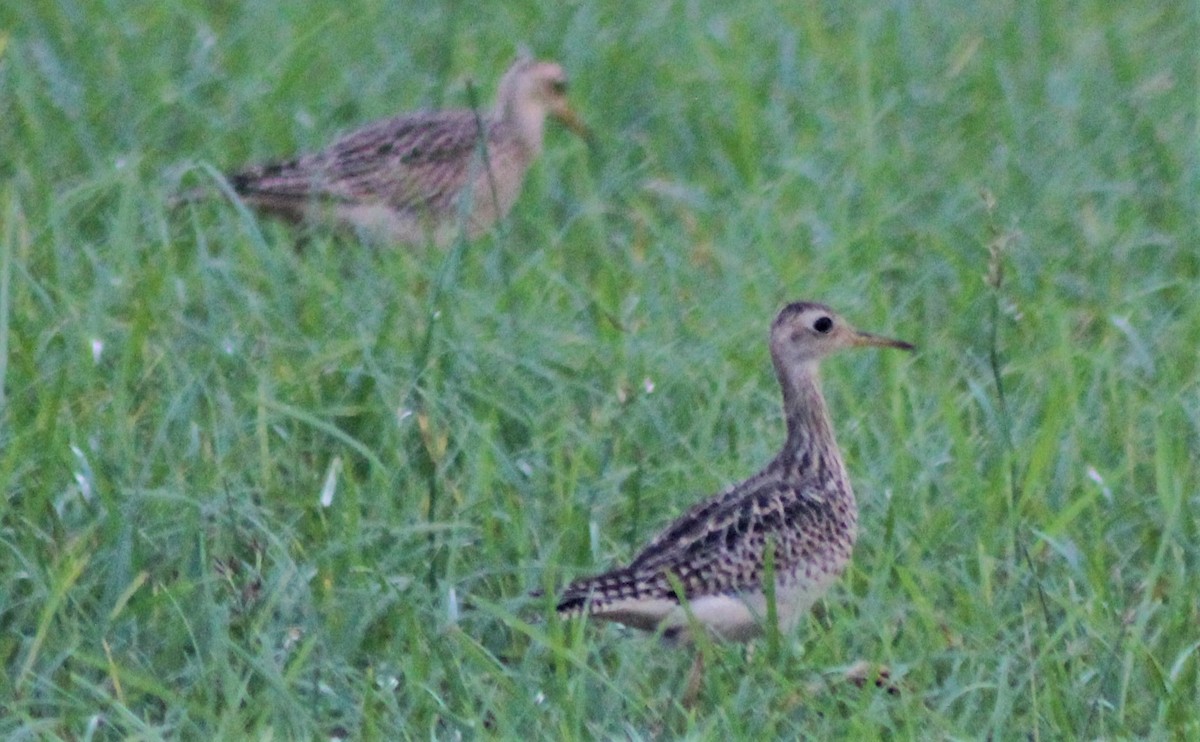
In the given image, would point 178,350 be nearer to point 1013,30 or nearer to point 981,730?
point 981,730

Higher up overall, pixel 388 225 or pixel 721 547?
pixel 721 547

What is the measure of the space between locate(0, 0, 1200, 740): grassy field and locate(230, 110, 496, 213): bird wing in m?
0.18

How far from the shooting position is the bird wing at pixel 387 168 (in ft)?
30.3

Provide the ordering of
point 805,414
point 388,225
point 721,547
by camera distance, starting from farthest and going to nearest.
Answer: point 388,225
point 805,414
point 721,547

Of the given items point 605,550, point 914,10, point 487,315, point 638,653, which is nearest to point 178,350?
point 487,315

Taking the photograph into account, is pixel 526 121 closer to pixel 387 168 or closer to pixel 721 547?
pixel 387 168

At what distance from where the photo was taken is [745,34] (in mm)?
10844

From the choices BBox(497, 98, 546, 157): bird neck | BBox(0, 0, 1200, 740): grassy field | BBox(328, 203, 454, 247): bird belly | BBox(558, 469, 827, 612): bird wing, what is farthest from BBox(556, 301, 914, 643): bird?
BBox(497, 98, 546, 157): bird neck

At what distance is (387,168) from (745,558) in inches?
138

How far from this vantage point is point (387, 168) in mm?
9602

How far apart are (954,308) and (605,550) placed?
214cm

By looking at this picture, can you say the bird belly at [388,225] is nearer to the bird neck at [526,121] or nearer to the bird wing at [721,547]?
the bird neck at [526,121]

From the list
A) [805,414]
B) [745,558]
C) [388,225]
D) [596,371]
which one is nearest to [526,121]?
[388,225]

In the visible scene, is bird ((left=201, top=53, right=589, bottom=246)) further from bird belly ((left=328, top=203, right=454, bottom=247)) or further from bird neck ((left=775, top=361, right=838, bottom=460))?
bird neck ((left=775, top=361, right=838, bottom=460))
